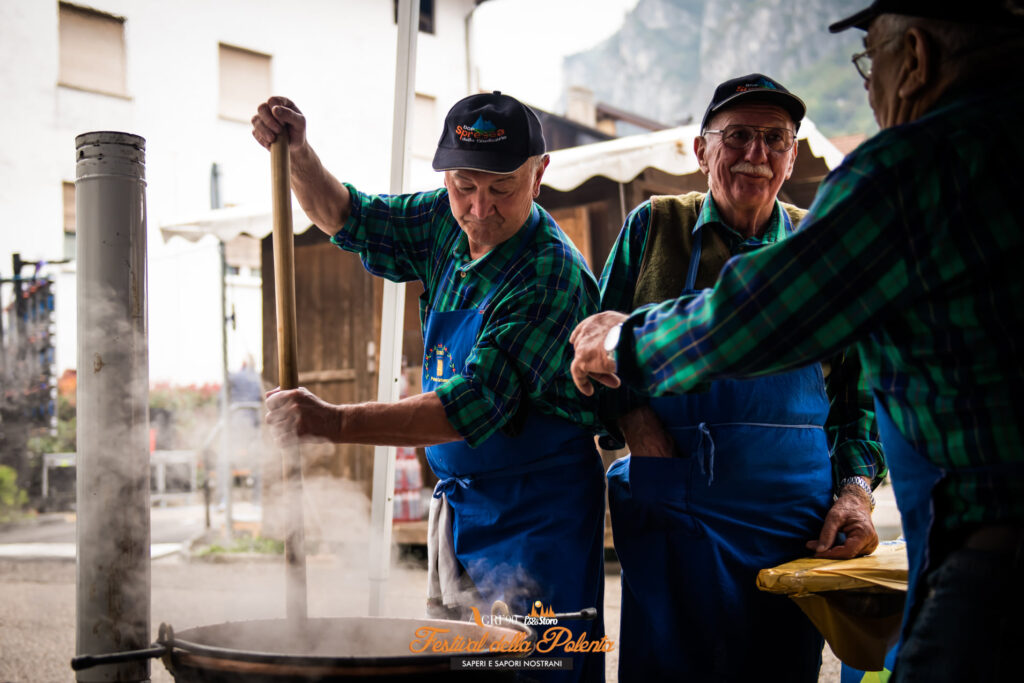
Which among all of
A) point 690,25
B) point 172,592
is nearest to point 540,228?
point 172,592

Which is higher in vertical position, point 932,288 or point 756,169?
point 756,169

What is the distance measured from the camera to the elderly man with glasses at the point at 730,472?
218 cm

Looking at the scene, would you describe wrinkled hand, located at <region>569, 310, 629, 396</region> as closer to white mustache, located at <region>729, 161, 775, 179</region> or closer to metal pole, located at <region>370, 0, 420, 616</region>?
white mustache, located at <region>729, 161, 775, 179</region>

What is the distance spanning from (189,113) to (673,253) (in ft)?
54.3

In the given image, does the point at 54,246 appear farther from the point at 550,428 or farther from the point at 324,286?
the point at 550,428

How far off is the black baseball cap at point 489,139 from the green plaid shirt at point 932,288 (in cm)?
97

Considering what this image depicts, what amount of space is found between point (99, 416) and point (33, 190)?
52.5ft

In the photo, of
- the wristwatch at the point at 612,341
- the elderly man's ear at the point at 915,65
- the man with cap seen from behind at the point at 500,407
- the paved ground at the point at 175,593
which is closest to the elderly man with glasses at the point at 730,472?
the man with cap seen from behind at the point at 500,407

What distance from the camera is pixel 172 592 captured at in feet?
21.7

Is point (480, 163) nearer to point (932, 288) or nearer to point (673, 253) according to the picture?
point (673, 253)

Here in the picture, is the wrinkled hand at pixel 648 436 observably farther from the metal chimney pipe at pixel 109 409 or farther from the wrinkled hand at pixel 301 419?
the metal chimney pipe at pixel 109 409

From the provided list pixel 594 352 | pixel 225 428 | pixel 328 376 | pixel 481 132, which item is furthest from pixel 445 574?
pixel 225 428

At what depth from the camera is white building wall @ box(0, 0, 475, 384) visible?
48.5 ft

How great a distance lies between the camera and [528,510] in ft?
7.09
